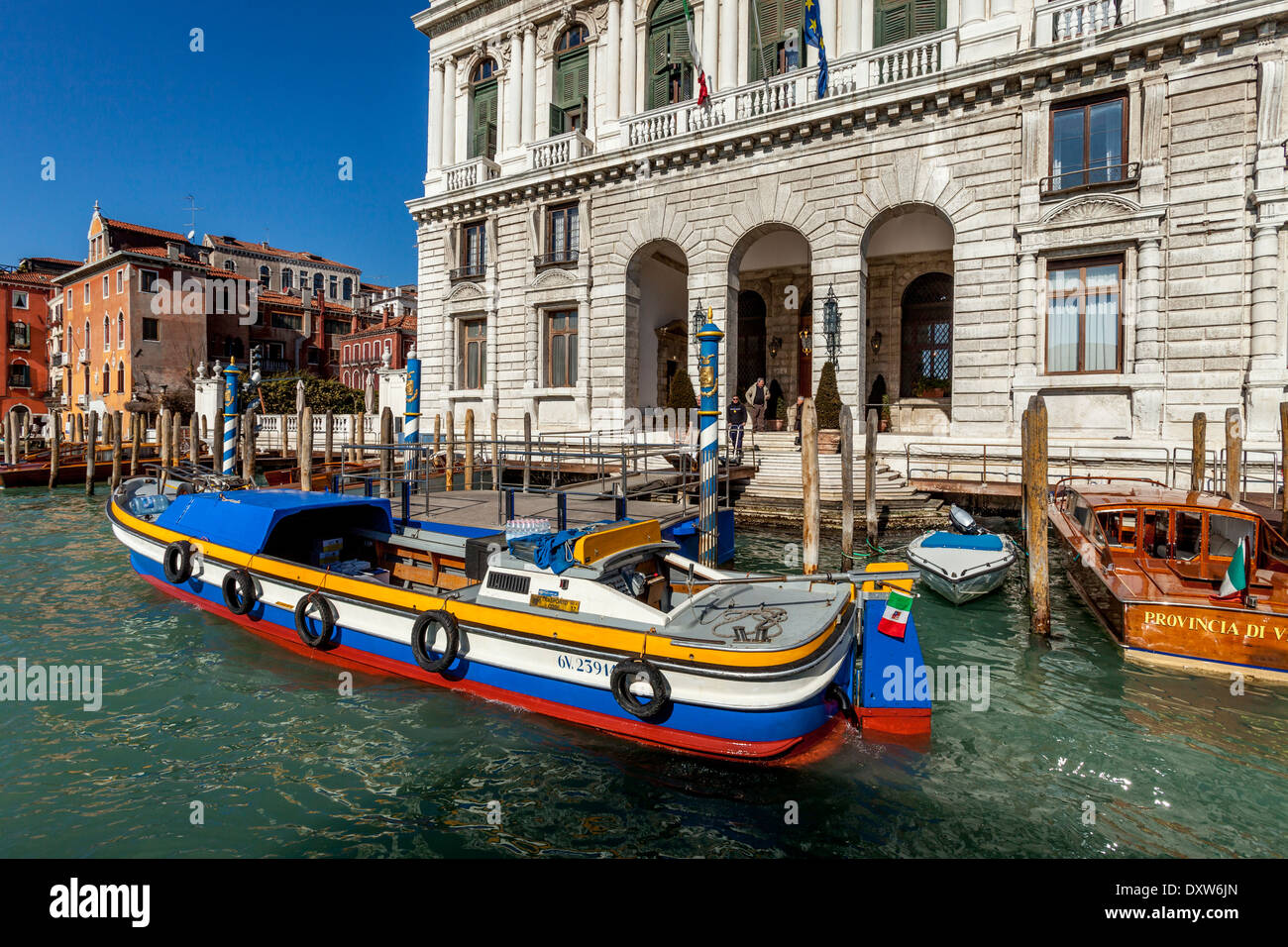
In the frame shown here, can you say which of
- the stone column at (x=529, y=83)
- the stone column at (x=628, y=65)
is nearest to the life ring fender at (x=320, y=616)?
the stone column at (x=628, y=65)

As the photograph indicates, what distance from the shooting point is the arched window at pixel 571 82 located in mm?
25016

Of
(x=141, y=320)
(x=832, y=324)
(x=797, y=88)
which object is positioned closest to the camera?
(x=832, y=324)

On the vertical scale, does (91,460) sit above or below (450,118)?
below

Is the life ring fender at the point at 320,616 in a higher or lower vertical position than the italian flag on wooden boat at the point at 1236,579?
lower

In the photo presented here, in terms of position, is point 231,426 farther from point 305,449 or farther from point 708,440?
point 708,440

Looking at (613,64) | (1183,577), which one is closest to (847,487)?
(1183,577)

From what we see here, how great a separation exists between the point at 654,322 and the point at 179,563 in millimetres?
18231

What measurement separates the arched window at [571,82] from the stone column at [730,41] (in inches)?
224

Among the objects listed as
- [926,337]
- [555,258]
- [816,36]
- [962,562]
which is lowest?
[962,562]

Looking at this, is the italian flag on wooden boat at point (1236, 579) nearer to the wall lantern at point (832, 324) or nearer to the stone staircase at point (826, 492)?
the stone staircase at point (826, 492)

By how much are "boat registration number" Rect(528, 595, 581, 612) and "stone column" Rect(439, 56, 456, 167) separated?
85.5 ft

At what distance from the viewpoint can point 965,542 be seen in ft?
38.9

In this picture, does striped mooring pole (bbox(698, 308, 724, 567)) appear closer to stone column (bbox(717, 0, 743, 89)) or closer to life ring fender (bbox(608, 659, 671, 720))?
life ring fender (bbox(608, 659, 671, 720))
